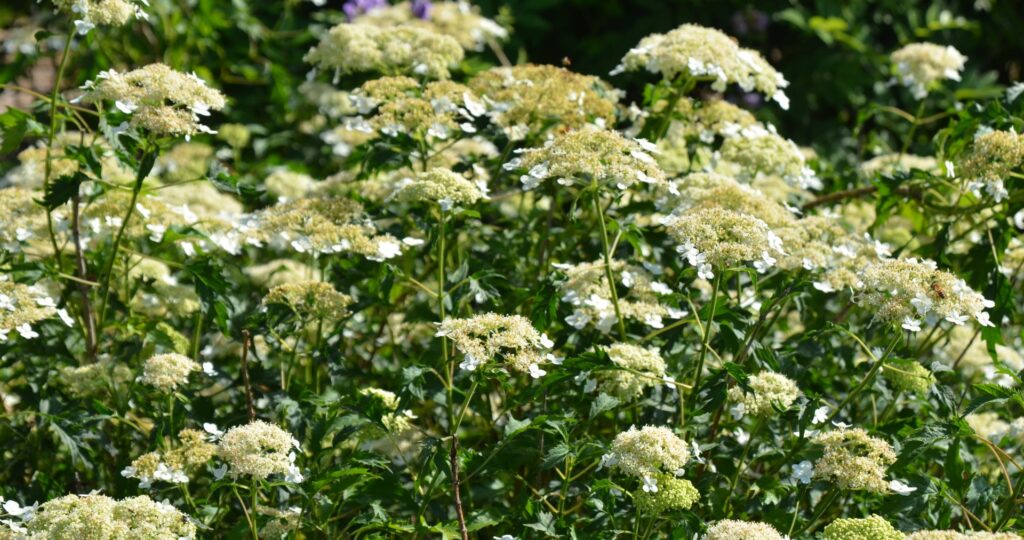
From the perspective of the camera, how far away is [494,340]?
2.69 m

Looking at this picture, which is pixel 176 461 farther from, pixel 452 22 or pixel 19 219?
pixel 452 22

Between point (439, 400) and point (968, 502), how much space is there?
1.29 meters

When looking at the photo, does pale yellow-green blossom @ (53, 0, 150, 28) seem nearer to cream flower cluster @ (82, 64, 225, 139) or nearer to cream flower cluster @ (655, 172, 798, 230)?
cream flower cluster @ (82, 64, 225, 139)

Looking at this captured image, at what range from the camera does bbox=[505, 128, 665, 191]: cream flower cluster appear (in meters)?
3.03

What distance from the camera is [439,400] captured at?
3.15 m

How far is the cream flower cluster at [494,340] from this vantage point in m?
2.67

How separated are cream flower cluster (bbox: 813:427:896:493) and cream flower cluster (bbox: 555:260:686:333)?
2.08ft

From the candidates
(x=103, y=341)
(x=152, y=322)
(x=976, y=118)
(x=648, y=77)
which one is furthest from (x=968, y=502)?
(x=648, y=77)

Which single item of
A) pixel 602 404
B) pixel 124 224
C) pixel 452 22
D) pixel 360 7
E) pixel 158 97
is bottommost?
pixel 360 7

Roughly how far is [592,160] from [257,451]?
103 cm

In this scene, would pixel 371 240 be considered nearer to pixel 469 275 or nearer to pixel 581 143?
pixel 469 275

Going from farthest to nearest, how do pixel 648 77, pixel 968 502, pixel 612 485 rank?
pixel 648 77, pixel 968 502, pixel 612 485

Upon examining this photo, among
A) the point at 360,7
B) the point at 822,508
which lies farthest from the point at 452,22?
the point at 822,508

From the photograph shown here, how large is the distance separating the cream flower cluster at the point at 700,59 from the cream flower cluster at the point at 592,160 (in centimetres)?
55
